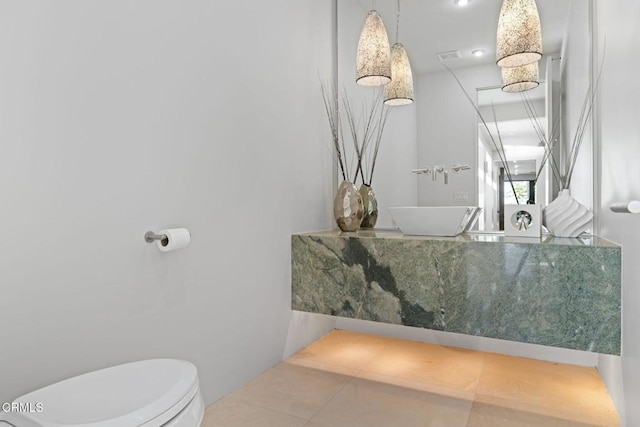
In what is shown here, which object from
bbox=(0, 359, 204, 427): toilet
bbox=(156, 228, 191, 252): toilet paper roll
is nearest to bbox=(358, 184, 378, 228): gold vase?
bbox=(156, 228, 191, 252): toilet paper roll

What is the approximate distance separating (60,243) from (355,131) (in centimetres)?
185

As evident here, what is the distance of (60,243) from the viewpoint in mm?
1167

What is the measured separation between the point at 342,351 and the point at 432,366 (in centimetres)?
53

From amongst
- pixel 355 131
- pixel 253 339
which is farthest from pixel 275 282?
pixel 355 131

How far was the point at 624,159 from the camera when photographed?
4.83ft

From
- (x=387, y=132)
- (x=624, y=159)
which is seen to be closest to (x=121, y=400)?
(x=624, y=159)

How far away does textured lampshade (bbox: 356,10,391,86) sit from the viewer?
7.59ft

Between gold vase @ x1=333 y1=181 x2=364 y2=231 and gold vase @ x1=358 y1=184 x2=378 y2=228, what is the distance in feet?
0.39

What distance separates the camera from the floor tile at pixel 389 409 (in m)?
1.62

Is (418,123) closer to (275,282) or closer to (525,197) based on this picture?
(525,197)

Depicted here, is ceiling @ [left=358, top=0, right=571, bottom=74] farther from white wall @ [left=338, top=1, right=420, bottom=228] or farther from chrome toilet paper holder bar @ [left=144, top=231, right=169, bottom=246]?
chrome toilet paper holder bar @ [left=144, top=231, right=169, bottom=246]

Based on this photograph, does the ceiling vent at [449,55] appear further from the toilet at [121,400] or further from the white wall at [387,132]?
the toilet at [121,400]

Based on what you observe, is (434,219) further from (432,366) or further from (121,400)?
(121,400)

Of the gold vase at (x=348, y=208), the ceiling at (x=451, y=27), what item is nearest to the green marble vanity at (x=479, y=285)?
the gold vase at (x=348, y=208)
